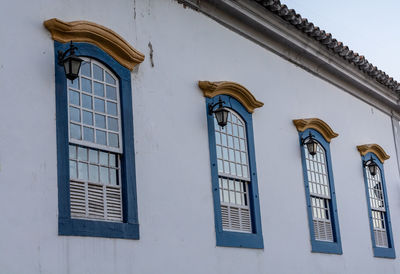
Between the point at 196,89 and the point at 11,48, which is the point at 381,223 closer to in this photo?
the point at 196,89

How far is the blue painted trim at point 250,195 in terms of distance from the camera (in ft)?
31.4

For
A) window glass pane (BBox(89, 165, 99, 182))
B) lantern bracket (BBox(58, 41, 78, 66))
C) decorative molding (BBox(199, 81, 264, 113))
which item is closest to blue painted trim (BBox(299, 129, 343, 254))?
decorative molding (BBox(199, 81, 264, 113))

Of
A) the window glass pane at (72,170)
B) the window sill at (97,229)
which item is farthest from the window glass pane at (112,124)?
the window sill at (97,229)

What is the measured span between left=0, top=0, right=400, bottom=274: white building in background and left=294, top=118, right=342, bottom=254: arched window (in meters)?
0.04

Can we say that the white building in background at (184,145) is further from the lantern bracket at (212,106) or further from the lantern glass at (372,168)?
the lantern glass at (372,168)

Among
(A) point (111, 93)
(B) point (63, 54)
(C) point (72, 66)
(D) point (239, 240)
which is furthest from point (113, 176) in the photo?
(D) point (239, 240)

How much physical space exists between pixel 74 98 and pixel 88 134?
0.43 m

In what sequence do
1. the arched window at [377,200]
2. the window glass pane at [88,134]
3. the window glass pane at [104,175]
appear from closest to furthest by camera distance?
the window glass pane at [88,134], the window glass pane at [104,175], the arched window at [377,200]

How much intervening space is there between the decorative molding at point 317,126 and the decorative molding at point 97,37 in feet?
13.3

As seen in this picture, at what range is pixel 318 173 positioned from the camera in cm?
1245

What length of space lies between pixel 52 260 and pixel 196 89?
3.66 m

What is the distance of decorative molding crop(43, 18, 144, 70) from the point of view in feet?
25.2

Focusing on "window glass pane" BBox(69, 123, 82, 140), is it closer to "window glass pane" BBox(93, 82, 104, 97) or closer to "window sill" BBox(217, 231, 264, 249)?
"window glass pane" BBox(93, 82, 104, 97)

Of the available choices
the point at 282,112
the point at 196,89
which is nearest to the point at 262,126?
the point at 282,112
